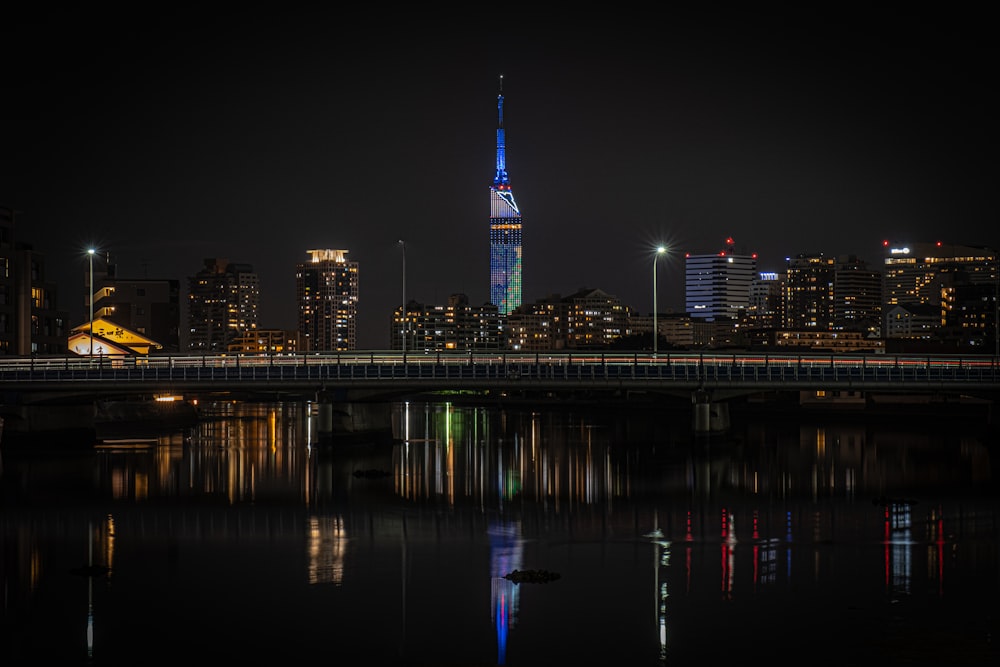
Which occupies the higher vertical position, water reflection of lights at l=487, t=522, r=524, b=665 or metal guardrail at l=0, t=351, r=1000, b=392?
A: metal guardrail at l=0, t=351, r=1000, b=392

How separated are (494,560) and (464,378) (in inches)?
1645

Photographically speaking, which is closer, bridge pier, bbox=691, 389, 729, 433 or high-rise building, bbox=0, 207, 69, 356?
bridge pier, bbox=691, 389, 729, 433

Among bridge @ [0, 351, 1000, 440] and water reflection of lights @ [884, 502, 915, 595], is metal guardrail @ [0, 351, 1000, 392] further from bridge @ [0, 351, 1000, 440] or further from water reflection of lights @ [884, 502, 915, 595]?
water reflection of lights @ [884, 502, 915, 595]

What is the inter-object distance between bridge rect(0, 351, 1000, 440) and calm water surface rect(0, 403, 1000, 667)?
524cm

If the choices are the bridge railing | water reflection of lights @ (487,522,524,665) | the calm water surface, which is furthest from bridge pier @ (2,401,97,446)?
water reflection of lights @ (487,522,524,665)

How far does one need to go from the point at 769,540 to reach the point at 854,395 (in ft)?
314

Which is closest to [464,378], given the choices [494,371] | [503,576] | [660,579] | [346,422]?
[494,371]

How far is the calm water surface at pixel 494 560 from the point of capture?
30984 mm

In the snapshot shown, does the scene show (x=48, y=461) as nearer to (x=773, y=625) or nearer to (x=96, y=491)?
(x=96, y=491)

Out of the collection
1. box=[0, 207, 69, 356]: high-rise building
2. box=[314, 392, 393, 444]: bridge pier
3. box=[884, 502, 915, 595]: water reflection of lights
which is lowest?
box=[884, 502, 915, 595]: water reflection of lights

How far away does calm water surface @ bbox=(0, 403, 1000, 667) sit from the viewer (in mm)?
30984

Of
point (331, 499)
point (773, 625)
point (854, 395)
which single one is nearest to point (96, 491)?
point (331, 499)

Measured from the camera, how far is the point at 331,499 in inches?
2351

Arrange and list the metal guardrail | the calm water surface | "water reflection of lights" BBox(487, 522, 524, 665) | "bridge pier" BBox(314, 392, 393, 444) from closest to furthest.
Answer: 1. the calm water surface
2. "water reflection of lights" BBox(487, 522, 524, 665)
3. the metal guardrail
4. "bridge pier" BBox(314, 392, 393, 444)
